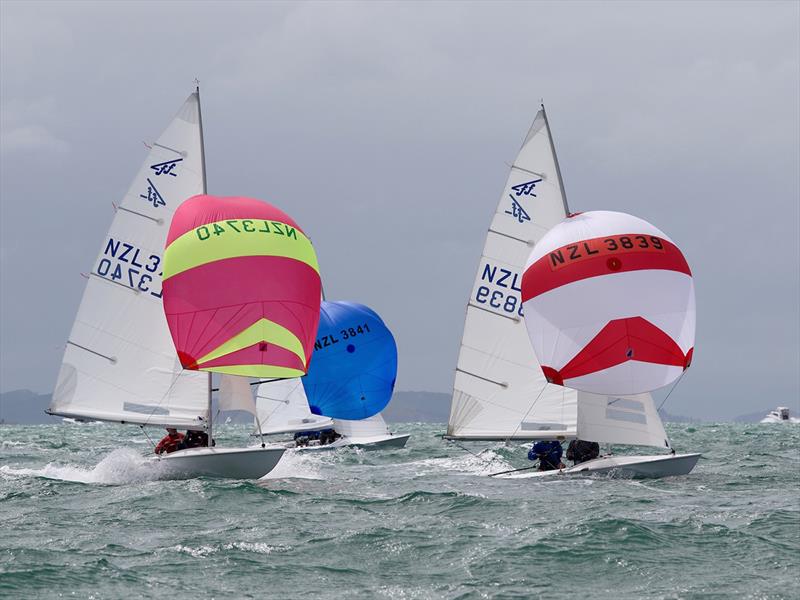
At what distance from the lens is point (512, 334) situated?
83.0 ft

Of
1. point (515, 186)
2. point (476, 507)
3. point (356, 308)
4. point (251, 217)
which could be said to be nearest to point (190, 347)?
point (251, 217)

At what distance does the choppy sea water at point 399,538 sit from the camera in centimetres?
1187

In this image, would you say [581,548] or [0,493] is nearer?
[581,548]

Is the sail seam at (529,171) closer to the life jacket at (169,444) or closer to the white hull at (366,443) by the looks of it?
the life jacket at (169,444)

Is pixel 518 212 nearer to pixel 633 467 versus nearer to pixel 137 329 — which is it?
pixel 633 467

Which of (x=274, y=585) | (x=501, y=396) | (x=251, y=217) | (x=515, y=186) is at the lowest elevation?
(x=274, y=585)

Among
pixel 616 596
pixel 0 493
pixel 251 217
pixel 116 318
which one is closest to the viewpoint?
pixel 616 596

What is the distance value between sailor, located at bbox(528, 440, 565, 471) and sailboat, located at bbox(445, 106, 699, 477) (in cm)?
83

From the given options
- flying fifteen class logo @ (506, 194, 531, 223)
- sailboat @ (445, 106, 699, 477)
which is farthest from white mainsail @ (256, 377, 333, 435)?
flying fifteen class logo @ (506, 194, 531, 223)

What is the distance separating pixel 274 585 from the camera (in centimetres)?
1185

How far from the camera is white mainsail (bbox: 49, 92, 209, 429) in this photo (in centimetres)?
2380

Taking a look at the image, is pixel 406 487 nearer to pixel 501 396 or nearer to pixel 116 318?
pixel 501 396

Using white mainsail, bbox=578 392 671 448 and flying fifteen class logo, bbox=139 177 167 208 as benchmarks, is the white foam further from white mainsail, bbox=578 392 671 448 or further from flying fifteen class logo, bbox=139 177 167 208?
flying fifteen class logo, bbox=139 177 167 208

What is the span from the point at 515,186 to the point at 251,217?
21.5 ft
